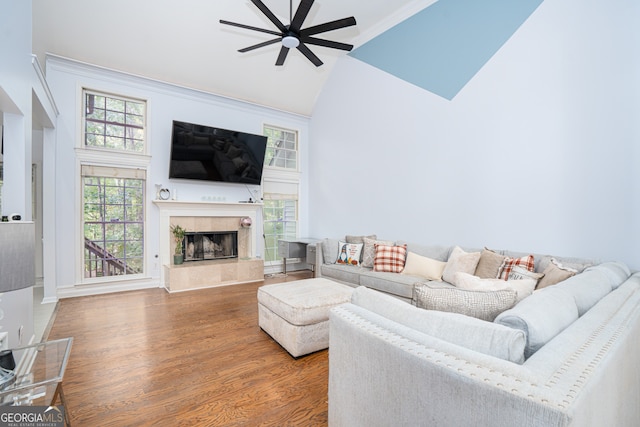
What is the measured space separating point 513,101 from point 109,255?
595 cm

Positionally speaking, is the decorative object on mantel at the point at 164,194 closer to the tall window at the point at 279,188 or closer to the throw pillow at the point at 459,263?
the tall window at the point at 279,188

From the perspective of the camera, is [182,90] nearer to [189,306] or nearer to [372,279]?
[189,306]

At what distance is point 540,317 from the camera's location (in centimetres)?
103

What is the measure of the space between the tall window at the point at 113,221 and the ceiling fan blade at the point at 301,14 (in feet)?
11.3

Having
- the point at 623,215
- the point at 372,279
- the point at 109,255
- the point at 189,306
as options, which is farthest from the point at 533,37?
the point at 109,255

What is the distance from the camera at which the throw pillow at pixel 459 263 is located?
10.3 ft

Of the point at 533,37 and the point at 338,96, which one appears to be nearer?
the point at 533,37

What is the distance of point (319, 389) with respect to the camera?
2.05 meters

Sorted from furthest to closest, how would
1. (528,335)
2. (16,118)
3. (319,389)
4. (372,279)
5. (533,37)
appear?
(372,279)
(533,37)
(16,118)
(319,389)
(528,335)

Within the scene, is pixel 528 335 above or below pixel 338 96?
below

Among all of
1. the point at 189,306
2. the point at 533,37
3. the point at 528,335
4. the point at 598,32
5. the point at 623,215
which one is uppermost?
the point at 533,37

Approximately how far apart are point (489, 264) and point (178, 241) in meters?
4.55

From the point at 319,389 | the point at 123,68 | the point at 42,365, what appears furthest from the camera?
the point at 123,68

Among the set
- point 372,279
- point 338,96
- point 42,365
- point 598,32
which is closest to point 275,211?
point 338,96
